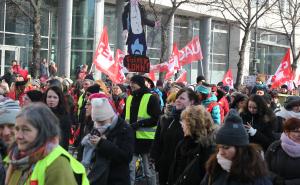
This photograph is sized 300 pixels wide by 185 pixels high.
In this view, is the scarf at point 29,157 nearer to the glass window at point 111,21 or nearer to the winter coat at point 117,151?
the winter coat at point 117,151

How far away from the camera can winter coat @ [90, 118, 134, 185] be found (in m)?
5.16

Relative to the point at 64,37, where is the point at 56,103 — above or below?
below

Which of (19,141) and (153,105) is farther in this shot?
(153,105)

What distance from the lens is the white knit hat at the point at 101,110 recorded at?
5355 millimetres

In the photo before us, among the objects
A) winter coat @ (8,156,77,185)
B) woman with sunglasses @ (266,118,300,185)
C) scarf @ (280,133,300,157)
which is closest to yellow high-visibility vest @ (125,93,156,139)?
woman with sunglasses @ (266,118,300,185)

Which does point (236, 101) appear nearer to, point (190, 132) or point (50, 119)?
point (190, 132)

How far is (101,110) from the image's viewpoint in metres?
5.38

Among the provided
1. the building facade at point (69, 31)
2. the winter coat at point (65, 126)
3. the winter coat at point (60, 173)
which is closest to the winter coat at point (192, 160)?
the winter coat at point (65, 126)

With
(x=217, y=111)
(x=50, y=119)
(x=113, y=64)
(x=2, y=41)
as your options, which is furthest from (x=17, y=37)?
(x=50, y=119)

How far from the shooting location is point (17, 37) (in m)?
28.3

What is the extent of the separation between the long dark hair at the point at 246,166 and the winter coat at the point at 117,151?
1.11m

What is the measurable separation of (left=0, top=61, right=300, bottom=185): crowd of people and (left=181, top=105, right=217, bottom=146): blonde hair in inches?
0.4

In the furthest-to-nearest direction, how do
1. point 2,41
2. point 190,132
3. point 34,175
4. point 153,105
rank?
point 2,41
point 153,105
point 190,132
point 34,175

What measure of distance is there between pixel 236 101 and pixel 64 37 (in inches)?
783
